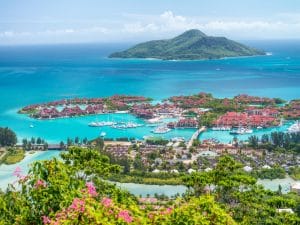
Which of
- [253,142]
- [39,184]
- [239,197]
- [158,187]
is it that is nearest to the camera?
[39,184]

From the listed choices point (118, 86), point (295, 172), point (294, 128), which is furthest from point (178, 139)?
point (118, 86)

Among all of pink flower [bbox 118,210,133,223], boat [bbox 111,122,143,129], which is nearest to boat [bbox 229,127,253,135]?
boat [bbox 111,122,143,129]

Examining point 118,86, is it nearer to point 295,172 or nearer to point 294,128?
point 294,128

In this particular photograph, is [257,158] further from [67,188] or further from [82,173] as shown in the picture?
[67,188]

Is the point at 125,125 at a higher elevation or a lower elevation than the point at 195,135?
higher

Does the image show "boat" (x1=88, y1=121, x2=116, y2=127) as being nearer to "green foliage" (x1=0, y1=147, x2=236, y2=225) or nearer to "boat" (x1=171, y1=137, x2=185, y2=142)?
"boat" (x1=171, y1=137, x2=185, y2=142)

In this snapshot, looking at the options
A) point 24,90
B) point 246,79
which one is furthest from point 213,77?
point 24,90

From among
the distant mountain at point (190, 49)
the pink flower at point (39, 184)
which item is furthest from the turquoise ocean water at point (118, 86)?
the pink flower at point (39, 184)

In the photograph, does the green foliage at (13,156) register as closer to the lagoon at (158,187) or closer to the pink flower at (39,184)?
the lagoon at (158,187)
